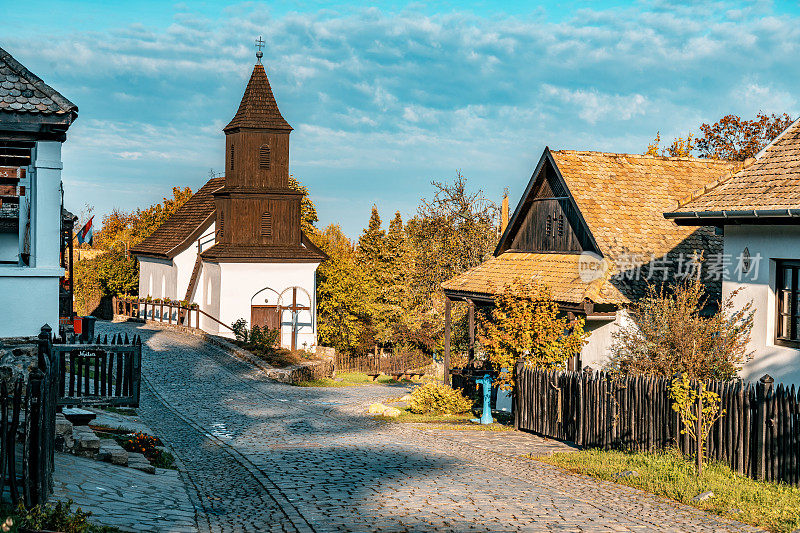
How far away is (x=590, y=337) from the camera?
2155cm

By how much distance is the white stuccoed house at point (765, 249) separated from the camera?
1555cm

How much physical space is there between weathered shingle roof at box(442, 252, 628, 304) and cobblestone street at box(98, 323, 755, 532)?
476cm

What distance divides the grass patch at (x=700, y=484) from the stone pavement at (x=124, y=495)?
237 inches

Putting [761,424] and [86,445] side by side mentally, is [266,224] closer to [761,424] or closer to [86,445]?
[86,445]

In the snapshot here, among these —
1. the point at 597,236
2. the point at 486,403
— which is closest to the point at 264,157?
the point at 597,236

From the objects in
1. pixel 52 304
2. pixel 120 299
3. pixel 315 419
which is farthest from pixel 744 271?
pixel 120 299

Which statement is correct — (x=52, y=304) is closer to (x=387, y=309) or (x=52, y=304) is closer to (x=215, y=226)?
(x=387, y=309)

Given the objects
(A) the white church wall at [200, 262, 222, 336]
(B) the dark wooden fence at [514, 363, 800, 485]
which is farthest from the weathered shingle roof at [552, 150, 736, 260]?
(A) the white church wall at [200, 262, 222, 336]

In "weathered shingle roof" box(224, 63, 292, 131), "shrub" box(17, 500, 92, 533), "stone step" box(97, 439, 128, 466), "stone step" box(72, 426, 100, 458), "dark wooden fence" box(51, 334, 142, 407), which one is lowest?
"stone step" box(97, 439, 128, 466)

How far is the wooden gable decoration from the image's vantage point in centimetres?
2356

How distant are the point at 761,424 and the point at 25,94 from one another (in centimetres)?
1114

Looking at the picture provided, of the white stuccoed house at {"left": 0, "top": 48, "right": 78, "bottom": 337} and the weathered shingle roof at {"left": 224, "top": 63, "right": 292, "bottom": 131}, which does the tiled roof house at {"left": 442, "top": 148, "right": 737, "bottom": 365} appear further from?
the weathered shingle roof at {"left": 224, "top": 63, "right": 292, "bottom": 131}

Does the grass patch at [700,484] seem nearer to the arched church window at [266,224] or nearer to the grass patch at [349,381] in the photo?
the grass patch at [349,381]

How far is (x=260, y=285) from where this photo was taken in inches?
1844
